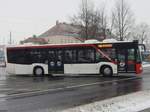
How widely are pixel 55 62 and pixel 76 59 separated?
1.74m

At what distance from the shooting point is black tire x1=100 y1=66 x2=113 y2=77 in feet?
75.5

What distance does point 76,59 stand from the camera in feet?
78.5

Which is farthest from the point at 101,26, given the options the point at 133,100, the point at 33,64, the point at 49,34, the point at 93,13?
the point at 49,34

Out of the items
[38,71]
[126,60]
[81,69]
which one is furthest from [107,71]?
[38,71]

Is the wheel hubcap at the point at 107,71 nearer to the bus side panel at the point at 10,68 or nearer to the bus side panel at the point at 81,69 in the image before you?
the bus side panel at the point at 81,69

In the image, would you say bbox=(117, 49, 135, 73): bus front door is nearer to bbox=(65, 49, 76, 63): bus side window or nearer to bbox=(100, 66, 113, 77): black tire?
bbox=(100, 66, 113, 77): black tire

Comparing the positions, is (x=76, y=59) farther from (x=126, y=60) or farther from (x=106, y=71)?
(x=126, y=60)

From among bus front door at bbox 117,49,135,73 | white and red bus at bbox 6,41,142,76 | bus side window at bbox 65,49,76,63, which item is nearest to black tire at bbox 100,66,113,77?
white and red bus at bbox 6,41,142,76

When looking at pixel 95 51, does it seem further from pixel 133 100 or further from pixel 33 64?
pixel 133 100

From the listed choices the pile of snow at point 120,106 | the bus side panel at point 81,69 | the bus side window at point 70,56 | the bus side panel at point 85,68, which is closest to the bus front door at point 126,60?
the bus side panel at point 85,68

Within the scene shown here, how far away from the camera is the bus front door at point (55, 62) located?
24.4 metres

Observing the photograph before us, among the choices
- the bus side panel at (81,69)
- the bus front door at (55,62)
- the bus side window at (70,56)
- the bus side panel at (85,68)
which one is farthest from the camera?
the bus front door at (55,62)

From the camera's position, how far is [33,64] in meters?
25.5

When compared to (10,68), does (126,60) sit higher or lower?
higher
